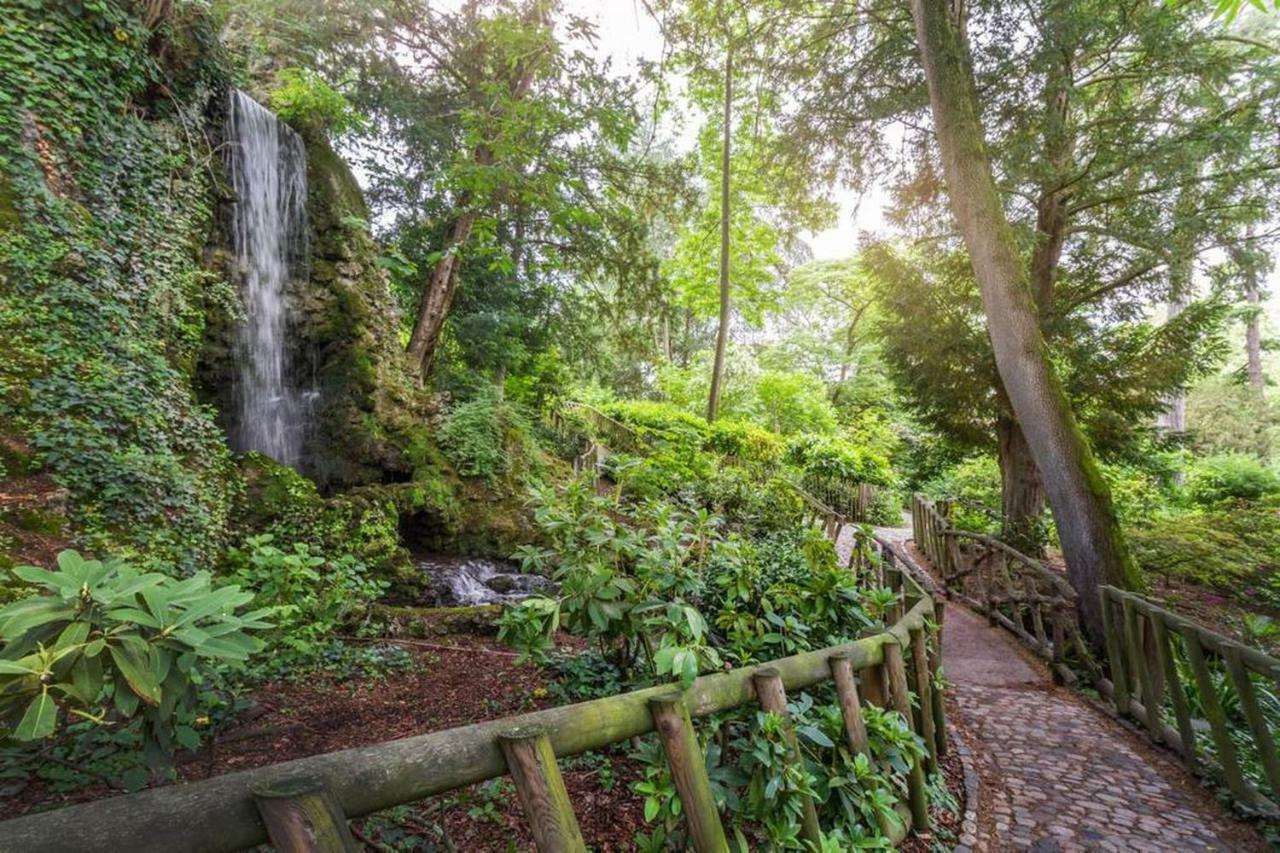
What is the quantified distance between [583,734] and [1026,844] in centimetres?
301

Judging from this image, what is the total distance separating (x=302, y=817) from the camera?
128 cm

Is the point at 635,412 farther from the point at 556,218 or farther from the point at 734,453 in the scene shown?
the point at 556,218

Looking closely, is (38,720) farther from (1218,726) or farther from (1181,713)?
(1181,713)

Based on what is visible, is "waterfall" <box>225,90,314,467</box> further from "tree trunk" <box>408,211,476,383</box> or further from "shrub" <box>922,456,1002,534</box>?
"shrub" <box>922,456,1002,534</box>

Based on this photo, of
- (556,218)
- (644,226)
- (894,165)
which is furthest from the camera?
(644,226)

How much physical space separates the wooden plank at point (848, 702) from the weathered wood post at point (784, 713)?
1.52 feet

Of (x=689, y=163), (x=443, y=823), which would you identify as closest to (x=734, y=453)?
(x=689, y=163)

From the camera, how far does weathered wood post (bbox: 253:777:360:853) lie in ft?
4.12

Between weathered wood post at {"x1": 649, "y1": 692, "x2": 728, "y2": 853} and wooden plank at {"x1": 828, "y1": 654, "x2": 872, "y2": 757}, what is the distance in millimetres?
967

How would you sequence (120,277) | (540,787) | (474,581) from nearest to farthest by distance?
1. (540,787)
2. (120,277)
3. (474,581)

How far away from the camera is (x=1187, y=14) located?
7.36m

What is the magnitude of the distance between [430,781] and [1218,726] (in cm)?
503

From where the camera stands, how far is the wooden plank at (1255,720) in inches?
135

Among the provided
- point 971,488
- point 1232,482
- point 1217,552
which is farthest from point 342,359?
point 1232,482
